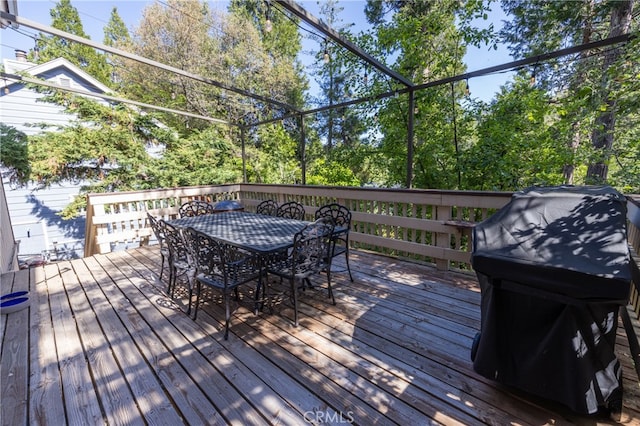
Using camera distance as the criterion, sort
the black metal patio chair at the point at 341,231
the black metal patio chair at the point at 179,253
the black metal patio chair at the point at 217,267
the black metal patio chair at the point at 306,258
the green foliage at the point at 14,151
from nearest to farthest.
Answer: the black metal patio chair at the point at 217,267 < the black metal patio chair at the point at 306,258 < the black metal patio chair at the point at 179,253 < the black metal patio chair at the point at 341,231 < the green foliage at the point at 14,151

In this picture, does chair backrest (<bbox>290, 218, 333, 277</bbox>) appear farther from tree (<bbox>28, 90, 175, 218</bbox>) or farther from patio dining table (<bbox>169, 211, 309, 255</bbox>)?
tree (<bbox>28, 90, 175, 218</bbox>)

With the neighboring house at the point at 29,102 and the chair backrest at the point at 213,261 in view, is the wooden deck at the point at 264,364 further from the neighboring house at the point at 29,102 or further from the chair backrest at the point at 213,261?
the neighboring house at the point at 29,102

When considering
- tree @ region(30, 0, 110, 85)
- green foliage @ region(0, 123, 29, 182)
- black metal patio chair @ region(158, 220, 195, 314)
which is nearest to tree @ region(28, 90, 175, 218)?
green foliage @ region(0, 123, 29, 182)

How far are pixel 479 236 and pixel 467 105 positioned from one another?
5751 millimetres

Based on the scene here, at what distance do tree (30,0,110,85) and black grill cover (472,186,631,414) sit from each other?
18720 millimetres

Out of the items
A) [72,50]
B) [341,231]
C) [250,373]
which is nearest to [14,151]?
[341,231]

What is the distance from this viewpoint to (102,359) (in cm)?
207

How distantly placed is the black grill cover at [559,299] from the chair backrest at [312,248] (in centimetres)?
132

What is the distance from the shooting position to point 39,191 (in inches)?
290

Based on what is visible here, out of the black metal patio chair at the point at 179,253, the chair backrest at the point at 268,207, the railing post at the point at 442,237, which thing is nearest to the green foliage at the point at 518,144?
the railing post at the point at 442,237

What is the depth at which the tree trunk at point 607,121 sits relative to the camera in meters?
4.96

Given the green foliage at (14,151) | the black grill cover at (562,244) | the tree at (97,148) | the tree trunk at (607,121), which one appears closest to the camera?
the black grill cover at (562,244)

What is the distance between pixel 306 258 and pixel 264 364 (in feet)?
3.17

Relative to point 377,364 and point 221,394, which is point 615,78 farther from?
point 221,394
